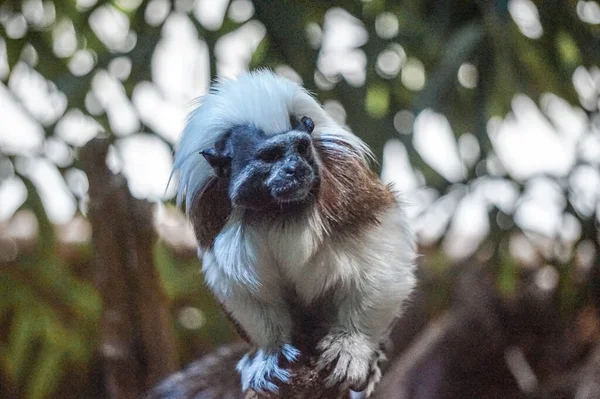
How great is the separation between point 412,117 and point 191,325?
1.15 m

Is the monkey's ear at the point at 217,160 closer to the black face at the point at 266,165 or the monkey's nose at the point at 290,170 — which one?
the black face at the point at 266,165

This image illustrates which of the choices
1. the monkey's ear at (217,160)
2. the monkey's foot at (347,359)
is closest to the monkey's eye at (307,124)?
the monkey's ear at (217,160)

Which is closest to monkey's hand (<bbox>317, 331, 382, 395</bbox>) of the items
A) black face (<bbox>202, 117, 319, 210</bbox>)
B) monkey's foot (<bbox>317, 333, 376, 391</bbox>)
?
monkey's foot (<bbox>317, 333, 376, 391</bbox>)

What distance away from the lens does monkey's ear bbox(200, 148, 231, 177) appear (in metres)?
1.04

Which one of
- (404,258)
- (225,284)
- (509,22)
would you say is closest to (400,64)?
(509,22)

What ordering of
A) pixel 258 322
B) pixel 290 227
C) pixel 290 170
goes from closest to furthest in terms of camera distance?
pixel 290 170 → pixel 290 227 → pixel 258 322

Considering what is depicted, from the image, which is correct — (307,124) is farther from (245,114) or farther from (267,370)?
(267,370)

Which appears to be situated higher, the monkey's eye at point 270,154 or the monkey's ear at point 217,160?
the monkey's eye at point 270,154

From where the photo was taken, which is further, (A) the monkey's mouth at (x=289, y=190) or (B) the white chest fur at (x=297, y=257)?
(B) the white chest fur at (x=297, y=257)

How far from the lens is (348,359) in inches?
45.3

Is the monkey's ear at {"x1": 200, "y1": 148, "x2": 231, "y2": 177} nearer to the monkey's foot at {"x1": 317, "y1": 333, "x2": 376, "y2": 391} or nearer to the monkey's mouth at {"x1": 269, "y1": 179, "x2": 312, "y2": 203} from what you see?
the monkey's mouth at {"x1": 269, "y1": 179, "x2": 312, "y2": 203}

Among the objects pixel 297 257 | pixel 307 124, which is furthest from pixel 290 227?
pixel 307 124

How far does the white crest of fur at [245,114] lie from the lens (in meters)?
1.01

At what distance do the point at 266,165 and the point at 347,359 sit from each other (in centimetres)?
35
